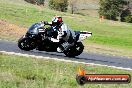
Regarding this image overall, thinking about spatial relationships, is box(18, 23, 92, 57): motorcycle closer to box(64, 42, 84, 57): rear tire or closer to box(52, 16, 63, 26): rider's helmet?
box(64, 42, 84, 57): rear tire

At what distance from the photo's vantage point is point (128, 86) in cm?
1189

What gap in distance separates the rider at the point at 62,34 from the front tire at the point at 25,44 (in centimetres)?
104

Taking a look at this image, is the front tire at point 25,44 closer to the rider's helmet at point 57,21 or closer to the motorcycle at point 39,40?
the motorcycle at point 39,40

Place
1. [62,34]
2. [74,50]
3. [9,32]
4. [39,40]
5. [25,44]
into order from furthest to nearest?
[9,32], [74,50], [62,34], [39,40], [25,44]

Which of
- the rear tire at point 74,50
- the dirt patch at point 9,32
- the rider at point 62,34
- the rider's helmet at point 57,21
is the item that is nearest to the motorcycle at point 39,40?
the rear tire at point 74,50

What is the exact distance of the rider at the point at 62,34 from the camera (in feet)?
66.6

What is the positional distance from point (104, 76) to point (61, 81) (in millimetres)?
4374

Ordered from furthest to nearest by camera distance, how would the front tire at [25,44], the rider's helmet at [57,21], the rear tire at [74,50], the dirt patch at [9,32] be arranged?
1. the dirt patch at [9,32]
2. the rear tire at [74,50]
3. the rider's helmet at [57,21]
4. the front tire at [25,44]

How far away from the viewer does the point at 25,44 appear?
20.0 meters

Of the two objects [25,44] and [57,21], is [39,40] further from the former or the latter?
[57,21]

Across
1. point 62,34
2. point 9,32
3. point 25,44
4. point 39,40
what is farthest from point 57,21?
point 9,32

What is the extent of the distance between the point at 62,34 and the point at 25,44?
1.77 m

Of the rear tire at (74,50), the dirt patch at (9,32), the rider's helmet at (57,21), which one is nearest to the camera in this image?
the rider's helmet at (57,21)

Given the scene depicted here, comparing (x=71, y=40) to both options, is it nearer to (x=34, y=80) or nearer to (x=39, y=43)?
(x=39, y=43)
